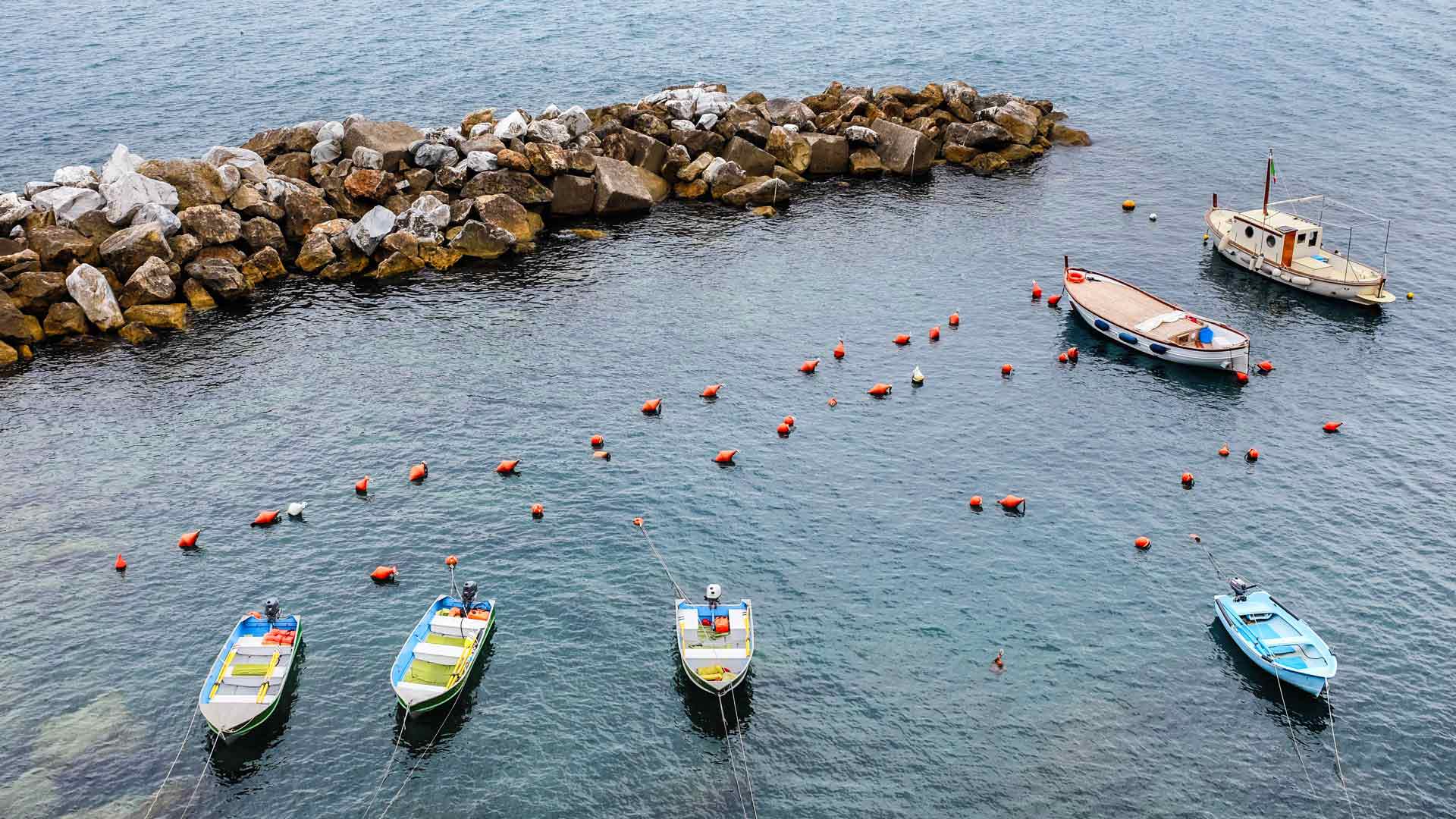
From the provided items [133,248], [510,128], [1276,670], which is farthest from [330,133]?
[1276,670]

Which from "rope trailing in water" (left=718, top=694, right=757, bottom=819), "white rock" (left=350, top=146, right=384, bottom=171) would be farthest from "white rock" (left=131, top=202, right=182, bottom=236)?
"rope trailing in water" (left=718, top=694, right=757, bottom=819)

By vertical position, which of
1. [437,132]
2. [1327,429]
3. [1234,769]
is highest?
[437,132]

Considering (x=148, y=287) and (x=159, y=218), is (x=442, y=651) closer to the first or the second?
(x=148, y=287)

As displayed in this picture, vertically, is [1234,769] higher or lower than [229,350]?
lower

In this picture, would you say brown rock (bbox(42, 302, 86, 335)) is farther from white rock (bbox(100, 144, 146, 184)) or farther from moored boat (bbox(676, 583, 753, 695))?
moored boat (bbox(676, 583, 753, 695))

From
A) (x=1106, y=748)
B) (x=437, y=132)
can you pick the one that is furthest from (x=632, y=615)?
(x=437, y=132)

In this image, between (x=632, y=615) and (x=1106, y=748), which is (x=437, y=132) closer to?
(x=632, y=615)
